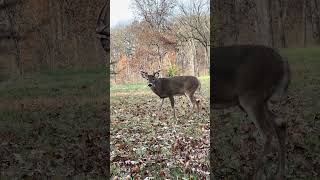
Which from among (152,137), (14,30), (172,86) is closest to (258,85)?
(172,86)

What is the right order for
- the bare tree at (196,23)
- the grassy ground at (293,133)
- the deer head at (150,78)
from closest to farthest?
the grassy ground at (293,133)
the bare tree at (196,23)
the deer head at (150,78)

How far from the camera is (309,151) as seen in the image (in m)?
4.25

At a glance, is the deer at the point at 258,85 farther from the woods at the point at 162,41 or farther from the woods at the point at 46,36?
the woods at the point at 46,36

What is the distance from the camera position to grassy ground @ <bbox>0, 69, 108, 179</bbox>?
4.36 metres

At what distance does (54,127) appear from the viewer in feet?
14.4

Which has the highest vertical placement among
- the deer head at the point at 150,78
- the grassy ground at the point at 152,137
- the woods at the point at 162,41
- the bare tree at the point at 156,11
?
the bare tree at the point at 156,11

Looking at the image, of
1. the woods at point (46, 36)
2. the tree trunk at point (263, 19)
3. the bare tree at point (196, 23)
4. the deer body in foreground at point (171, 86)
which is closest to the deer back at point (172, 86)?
the deer body in foreground at point (171, 86)

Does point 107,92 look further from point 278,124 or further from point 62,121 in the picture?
point 278,124

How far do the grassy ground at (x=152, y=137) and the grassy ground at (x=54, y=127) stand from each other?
5.0 inches

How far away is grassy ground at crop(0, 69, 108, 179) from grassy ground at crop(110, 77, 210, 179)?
126mm

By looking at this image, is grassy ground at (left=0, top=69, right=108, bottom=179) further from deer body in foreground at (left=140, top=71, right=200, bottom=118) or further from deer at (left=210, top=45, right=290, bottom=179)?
deer at (left=210, top=45, right=290, bottom=179)

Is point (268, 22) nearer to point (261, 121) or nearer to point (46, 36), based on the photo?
point (261, 121)

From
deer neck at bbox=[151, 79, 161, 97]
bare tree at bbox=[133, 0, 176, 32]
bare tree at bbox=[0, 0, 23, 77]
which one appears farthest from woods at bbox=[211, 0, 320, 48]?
bare tree at bbox=[0, 0, 23, 77]

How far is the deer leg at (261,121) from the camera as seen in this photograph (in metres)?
4.25
